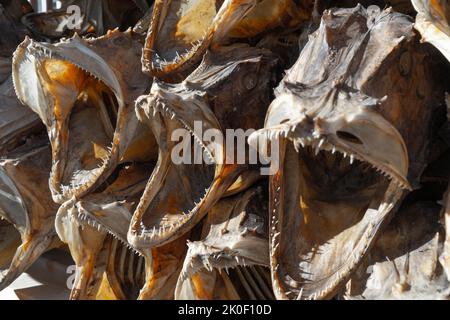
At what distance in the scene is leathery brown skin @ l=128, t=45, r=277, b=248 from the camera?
1.30m

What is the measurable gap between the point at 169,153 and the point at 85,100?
15.6 inches

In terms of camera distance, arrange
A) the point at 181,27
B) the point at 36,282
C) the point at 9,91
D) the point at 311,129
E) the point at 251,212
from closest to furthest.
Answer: the point at 311,129 → the point at 251,212 → the point at 181,27 → the point at 9,91 → the point at 36,282

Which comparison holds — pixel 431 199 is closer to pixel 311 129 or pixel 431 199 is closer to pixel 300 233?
pixel 300 233

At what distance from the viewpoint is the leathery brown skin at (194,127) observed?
130 cm

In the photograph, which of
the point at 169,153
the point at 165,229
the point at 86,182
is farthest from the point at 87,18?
the point at 165,229

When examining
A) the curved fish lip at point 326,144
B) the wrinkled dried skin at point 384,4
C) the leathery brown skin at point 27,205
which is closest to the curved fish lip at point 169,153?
the curved fish lip at point 326,144

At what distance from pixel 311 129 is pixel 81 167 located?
2.43 feet

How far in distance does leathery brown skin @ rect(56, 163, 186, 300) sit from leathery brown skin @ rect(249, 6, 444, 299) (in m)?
0.33

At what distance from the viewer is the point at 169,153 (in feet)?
4.55

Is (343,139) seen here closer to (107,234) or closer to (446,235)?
(446,235)

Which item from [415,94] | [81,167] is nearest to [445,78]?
[415,94]

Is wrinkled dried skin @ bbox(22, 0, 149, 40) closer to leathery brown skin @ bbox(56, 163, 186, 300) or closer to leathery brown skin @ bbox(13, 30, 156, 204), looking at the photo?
leathery brown skin @ bbox(13, 30, 156, 204)

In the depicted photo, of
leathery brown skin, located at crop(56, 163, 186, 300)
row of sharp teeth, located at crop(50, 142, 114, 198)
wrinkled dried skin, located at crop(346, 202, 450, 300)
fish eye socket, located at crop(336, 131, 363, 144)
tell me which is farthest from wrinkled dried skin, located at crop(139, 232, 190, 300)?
fish eye socket, located at crop(336, 131, 363, 144)
